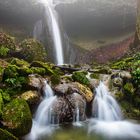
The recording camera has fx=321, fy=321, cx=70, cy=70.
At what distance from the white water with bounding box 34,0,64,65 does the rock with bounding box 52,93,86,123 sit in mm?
9619

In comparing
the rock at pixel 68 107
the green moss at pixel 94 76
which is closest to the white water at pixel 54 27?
the green moss at pixel 94 76

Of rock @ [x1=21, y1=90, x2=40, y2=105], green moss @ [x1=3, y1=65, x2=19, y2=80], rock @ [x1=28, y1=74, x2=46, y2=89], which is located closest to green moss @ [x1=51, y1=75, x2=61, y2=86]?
rock @ [x1=28, y1=74, x2=46, y2=89]

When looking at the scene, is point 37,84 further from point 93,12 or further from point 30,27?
point 93,12

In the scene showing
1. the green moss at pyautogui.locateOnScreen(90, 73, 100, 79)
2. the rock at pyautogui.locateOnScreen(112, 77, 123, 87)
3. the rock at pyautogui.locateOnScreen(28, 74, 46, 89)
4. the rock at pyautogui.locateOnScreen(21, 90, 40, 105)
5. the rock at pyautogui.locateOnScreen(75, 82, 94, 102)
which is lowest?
the rock at pyautogui.locateOnScreen(21, 90, 40, 105)

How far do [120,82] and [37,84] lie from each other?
136 inches

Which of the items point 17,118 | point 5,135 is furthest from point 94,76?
point 5,135

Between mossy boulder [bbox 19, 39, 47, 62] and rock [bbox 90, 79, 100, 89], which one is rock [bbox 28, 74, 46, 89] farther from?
mossy boulder [bbox 19, 39, 47, 62]

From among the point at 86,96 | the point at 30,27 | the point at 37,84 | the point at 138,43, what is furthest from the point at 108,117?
the point at 30,27

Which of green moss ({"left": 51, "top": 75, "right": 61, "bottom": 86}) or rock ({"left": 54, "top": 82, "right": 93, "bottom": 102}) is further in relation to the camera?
green moss ({"left": 51, "top": 75, "right": 61, "bottom": 86})

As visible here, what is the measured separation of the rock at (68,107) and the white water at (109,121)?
1.96 feet

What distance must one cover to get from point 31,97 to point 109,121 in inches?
111

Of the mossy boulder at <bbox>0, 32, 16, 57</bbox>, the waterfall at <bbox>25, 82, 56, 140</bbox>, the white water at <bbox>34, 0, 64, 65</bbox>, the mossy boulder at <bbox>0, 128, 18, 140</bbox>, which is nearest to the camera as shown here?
the mossy boulder at <bbox>0, 128, 18, 140</bbox>

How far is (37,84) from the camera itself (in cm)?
1032

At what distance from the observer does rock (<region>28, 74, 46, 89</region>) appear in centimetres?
1018
